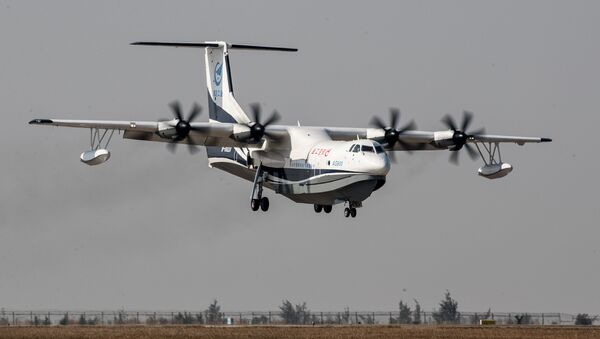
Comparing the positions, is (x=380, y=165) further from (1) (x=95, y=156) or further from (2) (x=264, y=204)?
(1) (x=95, y=156)

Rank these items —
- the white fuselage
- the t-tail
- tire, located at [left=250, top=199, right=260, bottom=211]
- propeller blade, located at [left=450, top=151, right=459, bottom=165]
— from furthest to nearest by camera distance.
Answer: the t-tail, propeller blade, located at [left=450, top=151, right=459, bottom=165], tire, located at [left=250, top=199, right=260, bottom=211], the white fuselage

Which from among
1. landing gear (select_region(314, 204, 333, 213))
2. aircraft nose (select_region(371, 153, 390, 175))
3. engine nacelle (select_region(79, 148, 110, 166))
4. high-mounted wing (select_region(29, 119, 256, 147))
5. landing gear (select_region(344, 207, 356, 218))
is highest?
high-mounted wing (select_region(29, 119, 256, 147))

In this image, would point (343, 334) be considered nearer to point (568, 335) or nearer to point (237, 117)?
point (568, 335)

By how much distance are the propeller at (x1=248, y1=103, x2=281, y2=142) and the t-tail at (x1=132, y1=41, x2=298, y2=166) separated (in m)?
4.21

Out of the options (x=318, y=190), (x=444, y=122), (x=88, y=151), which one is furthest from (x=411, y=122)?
(x=88, y=151)

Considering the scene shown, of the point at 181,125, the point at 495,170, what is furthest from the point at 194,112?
the point at 495,170

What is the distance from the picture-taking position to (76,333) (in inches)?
1923

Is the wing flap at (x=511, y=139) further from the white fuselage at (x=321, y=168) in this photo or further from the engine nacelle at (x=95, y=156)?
the engine nacelle at (x=95, y=156)

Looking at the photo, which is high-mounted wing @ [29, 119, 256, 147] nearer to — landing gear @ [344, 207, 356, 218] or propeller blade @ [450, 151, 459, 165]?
landing gear @ [344, 207, 356, 218]

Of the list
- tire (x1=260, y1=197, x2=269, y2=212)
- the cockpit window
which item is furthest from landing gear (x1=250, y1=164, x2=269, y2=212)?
the cockpit window

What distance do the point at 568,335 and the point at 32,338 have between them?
20.2 m

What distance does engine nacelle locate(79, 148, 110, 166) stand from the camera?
53.5 meters

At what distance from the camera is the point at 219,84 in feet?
212

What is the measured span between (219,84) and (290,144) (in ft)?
25.8
